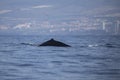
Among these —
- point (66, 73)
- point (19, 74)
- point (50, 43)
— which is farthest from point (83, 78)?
point (50, 43)

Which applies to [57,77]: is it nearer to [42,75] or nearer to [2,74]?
[42,75]

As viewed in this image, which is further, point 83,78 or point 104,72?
point 104,72

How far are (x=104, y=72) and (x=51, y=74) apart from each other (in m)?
4.32

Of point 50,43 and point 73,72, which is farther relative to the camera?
point 50,43

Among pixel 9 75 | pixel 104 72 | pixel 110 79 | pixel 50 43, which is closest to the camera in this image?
pixel 110 79

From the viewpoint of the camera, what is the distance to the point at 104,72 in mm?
24656

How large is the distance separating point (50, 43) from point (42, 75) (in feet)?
120

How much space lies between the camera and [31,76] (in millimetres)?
22281

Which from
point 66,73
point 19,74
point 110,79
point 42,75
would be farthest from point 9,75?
point 110,79

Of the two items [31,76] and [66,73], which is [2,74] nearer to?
[31,76]

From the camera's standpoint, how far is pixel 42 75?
22875 mm

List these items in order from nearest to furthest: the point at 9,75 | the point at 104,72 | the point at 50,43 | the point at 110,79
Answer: the point at 110,79
the point at 9,75
the point at 104,72
the point at 50,43

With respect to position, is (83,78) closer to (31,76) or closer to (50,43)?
(31,76)

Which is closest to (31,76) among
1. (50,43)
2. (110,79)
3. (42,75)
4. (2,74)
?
(42,75)
